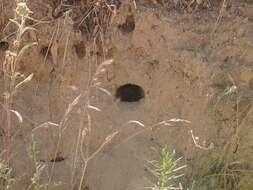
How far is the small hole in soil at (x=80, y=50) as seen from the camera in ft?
8.73

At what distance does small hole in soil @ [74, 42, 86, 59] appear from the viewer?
266 centimetres

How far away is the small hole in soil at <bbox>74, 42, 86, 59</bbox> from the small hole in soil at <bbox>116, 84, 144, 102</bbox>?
23 cm

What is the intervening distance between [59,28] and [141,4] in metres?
0.36

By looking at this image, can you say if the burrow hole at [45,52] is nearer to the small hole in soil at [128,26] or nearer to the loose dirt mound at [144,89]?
the loose dirt mound at [144,89]

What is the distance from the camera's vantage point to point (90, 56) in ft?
8.73

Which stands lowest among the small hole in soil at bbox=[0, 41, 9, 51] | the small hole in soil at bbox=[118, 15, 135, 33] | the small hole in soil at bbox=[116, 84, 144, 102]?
the small hole in soil at bbox=[116, 84, 144, 102]

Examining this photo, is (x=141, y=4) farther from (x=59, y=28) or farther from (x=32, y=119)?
(x=32, y=119)

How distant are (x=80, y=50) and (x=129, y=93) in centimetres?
30

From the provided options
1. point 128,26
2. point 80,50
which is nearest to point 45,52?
point 80,50

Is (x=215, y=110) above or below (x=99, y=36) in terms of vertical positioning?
below

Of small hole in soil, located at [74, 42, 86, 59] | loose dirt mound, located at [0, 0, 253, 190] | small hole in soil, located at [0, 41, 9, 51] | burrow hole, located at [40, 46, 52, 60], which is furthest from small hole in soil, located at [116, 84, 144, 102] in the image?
small hole in soil, located at [0, 41, 9, 51]

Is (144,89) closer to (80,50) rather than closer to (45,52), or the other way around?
(80,50)

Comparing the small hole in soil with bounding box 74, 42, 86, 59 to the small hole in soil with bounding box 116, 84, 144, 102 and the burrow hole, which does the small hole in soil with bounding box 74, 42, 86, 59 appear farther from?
A: the small hole in soil with bounding box 116, 84, 144, 102

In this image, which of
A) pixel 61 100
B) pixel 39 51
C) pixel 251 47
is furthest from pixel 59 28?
pixel 251 47
